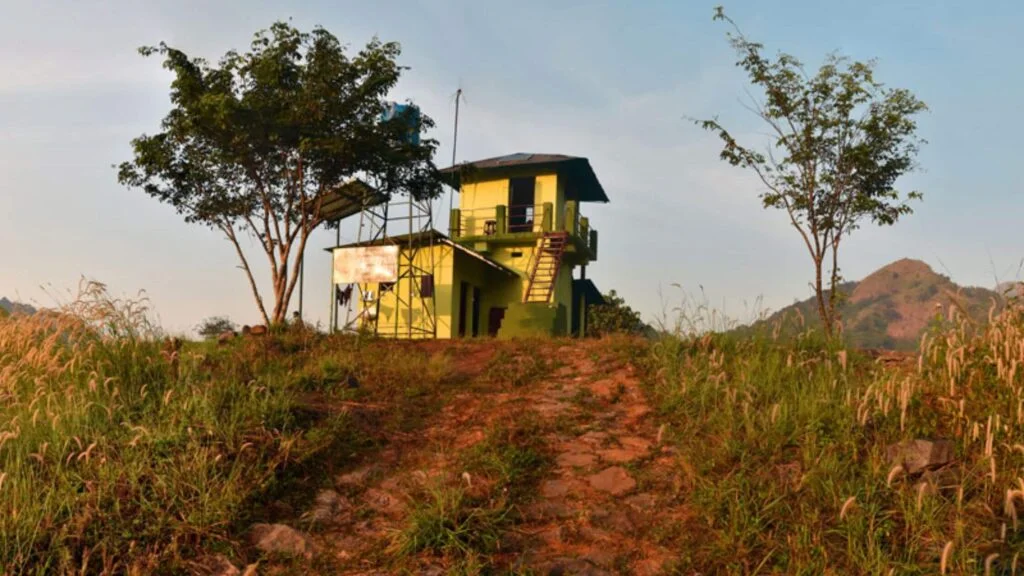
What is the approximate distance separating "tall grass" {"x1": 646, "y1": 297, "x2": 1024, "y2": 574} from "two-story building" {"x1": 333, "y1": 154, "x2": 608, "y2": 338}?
693 inches

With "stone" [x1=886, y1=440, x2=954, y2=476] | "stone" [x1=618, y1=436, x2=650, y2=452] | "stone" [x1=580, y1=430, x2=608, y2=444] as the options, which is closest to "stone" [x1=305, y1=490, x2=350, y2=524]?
"stone" [x1=580, y1=430, x2=608, y2=444]

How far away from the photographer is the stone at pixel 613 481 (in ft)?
20.2

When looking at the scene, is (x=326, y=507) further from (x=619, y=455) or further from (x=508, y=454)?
(x=619, y=455)

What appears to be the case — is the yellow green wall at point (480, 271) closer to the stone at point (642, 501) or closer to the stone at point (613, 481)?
the stone at point (613, 481)

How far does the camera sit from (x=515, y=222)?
2877 cm

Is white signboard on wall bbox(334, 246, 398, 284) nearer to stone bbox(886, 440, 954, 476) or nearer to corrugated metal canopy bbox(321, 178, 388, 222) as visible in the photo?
corrugated metal canopy bbox(321, 178, 388, 222)

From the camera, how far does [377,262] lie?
63.7ft

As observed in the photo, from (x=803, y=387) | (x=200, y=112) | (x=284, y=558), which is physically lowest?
(x=284, y=558)

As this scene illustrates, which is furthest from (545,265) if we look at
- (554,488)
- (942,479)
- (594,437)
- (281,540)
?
(281,540)

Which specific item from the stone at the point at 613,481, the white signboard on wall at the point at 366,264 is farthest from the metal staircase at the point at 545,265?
the stone at the point at 613,481

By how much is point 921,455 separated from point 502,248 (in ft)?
76.2

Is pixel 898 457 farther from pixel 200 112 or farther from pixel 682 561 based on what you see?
pixel 200 112

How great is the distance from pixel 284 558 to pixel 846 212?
56.3 feet

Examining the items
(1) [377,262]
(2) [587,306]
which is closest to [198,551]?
(1) [377,262]
